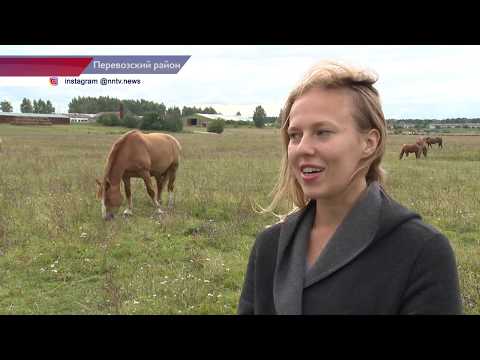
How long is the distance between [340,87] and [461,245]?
602cm

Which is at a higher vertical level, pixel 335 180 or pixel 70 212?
pixel 335 180

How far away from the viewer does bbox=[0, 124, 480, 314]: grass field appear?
15.4ft

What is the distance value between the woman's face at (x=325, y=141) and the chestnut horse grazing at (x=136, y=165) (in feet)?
23.5

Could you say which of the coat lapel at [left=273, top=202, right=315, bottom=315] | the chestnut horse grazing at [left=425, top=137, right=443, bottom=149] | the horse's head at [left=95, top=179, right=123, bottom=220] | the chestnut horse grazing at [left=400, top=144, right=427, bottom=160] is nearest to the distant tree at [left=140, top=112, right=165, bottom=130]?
the horse's head at [left=95, top=179, right=123, bottom=220]

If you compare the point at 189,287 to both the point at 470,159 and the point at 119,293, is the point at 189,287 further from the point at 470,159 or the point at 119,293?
the point at 470,159

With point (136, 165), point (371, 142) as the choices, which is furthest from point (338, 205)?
point (136, 165)

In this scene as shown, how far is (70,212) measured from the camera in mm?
8016

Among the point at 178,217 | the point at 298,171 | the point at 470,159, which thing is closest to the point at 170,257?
the point at 178,217

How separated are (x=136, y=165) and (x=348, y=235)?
27.7 ft

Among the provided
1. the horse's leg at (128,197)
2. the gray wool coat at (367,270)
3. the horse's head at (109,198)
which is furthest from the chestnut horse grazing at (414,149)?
the gray wool coat at (367,270)

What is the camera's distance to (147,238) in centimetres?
687

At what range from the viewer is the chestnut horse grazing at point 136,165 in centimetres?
827

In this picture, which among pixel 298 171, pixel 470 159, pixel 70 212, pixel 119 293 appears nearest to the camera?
pixel 298 171

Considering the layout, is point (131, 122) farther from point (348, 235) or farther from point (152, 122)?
point (348, 235)
